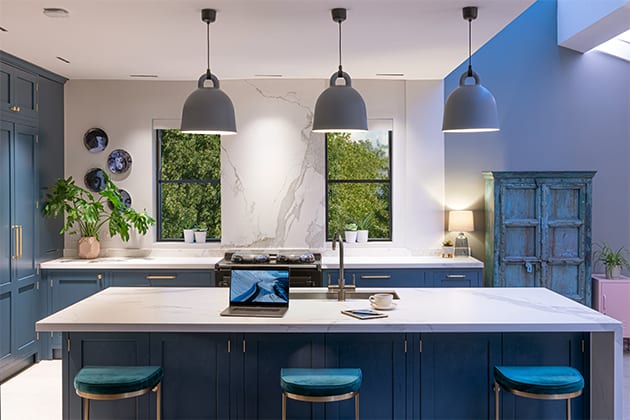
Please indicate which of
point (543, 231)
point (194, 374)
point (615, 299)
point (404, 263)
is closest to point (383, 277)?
point (404, 263)

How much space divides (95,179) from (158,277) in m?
1.38

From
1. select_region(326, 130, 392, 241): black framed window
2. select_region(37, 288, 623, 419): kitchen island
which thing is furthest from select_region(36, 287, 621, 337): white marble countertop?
select_region(326, 130, 392, 241): black framed window

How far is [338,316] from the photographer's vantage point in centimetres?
325

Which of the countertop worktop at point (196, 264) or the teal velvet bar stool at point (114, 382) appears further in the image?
the countertop worktop at point (196, 264)

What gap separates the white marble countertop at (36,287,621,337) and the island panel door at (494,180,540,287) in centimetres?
197

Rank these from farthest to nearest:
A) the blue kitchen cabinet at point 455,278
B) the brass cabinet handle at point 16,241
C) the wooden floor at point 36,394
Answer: the blue kitchen cabinet at point 455,278 < the brass cabinet handle at point 16,241 < the wooden floor at point 36,394

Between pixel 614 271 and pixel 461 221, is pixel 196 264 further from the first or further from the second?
pixel 614 271

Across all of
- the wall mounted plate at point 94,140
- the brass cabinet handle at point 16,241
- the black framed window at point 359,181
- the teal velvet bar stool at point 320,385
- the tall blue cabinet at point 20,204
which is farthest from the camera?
the black framed window at point 359,181

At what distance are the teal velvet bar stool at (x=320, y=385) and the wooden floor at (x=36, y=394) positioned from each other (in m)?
2.26

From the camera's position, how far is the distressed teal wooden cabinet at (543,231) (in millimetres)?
5770

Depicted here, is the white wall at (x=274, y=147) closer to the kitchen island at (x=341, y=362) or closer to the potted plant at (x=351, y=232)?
the potted plant at (x=351, y=232)

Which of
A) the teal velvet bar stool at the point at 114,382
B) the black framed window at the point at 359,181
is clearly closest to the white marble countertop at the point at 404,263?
the black framed window at the point at 359,181

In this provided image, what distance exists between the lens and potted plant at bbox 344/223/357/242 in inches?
249

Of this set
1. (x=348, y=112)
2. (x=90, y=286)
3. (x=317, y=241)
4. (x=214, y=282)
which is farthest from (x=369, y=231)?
(x=348, y=112)
